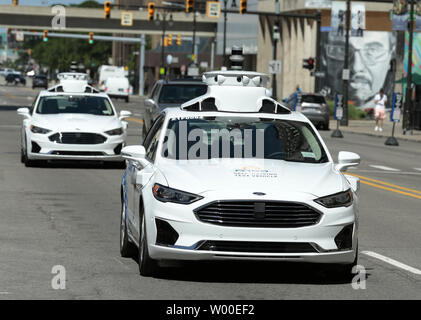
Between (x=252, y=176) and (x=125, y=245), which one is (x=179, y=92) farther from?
(x=252, y=176)

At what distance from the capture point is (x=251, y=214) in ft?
30.5

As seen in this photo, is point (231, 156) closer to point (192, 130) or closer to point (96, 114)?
point (192, 130)

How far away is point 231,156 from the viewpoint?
10.4m

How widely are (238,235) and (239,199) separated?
293 mm

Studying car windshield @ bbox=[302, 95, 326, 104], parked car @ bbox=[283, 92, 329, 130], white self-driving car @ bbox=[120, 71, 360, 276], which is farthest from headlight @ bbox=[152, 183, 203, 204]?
car windshield @ bbox=[302, 95, 326, 104]

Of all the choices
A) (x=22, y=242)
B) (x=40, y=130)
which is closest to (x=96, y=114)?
(x=40, y=130)

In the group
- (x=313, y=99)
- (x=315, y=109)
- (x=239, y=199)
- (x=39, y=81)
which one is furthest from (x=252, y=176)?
(x=39, y=81)

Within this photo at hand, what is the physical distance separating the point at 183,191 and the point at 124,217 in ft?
6.30

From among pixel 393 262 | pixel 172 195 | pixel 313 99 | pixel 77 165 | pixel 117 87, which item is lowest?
pixel 117 87

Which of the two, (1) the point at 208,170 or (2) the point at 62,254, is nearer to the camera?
(1) the point at 208,170

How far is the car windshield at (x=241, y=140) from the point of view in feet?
34.2

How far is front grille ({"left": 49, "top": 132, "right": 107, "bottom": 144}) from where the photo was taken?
72.3ft

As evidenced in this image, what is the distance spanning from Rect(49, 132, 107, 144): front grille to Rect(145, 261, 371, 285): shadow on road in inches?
463

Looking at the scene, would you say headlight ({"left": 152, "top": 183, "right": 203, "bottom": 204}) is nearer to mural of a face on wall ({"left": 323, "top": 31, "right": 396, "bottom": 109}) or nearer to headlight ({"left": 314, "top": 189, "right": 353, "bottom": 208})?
headlight ({"left": 314, "top": 189, "right": 353, "bottom": 208})
